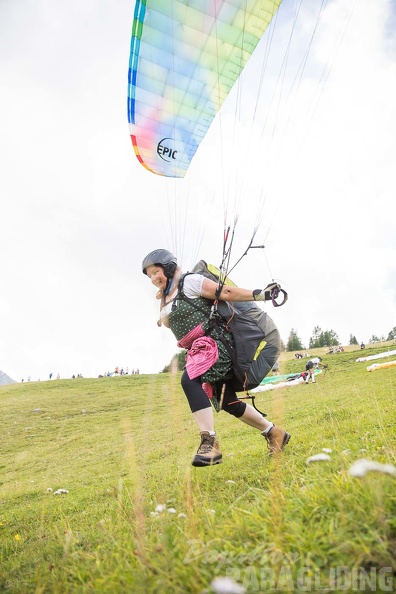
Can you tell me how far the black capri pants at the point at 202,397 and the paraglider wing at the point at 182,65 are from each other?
4822mm

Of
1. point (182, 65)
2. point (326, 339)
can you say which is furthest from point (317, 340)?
point (182, 65)

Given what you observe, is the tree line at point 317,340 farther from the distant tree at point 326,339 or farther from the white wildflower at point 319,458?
the white wildflower at point 319,458

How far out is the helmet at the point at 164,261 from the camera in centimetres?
421

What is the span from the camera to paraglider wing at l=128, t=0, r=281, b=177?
5691mm

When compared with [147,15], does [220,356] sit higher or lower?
lower

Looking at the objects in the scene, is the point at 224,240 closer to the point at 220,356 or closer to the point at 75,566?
the point at 220,356

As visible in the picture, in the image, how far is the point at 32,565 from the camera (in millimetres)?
2619

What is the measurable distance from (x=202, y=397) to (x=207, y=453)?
515 mm

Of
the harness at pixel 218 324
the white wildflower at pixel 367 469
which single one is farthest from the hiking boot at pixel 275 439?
the white wildflower at pixel 367 469

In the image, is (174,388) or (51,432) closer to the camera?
(51,432)

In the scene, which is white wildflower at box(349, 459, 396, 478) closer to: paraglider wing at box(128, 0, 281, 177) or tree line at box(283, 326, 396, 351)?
paraglider wing at box(128, 0, 281, 177)

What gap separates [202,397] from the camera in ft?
12.2

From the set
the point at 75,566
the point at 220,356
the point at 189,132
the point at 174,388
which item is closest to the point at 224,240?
the point at 220,356

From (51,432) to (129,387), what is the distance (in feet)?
54.0
